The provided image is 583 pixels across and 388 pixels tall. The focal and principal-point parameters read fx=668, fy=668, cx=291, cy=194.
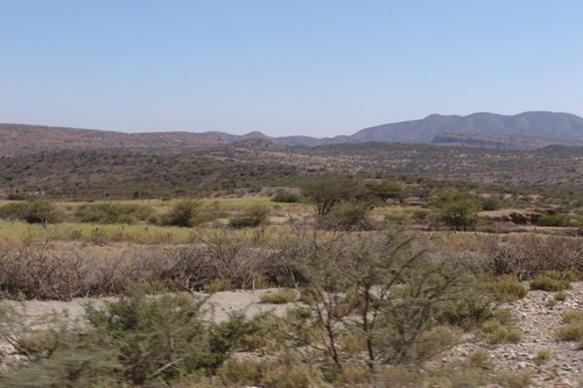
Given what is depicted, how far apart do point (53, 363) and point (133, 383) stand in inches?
63.6

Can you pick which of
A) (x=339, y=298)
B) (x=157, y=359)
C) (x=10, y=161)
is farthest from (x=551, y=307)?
(x=10, y=161)

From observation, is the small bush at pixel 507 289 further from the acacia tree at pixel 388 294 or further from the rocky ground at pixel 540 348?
the acacia tree at pixel 388 294

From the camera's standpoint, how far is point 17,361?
8.10 m

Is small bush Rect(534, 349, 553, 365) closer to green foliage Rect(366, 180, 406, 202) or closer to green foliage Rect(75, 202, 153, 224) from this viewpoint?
green foliage Rect(75, 202, 153, 224)

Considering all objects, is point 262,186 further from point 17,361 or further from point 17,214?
point 17,361

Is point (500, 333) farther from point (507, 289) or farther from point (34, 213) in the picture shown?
point (34, 213)

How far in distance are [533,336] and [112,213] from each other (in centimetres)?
3262

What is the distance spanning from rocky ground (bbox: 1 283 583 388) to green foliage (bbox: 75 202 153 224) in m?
23.2

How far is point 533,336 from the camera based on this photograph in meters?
12.5

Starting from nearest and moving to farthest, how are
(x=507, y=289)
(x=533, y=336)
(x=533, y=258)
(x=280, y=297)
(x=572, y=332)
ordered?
(x=572, y=332) → (x=533, y=336) → (x=280, y=297) → (x=507, y=289) → (x=533, y=258)

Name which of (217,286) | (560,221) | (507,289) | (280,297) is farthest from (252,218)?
(507,289)

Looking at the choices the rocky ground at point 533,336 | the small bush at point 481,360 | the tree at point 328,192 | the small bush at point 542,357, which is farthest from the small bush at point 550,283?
the tree at point 328,192

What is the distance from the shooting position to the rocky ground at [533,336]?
30.7ft

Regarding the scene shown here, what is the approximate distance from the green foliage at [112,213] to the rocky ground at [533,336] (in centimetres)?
2316
